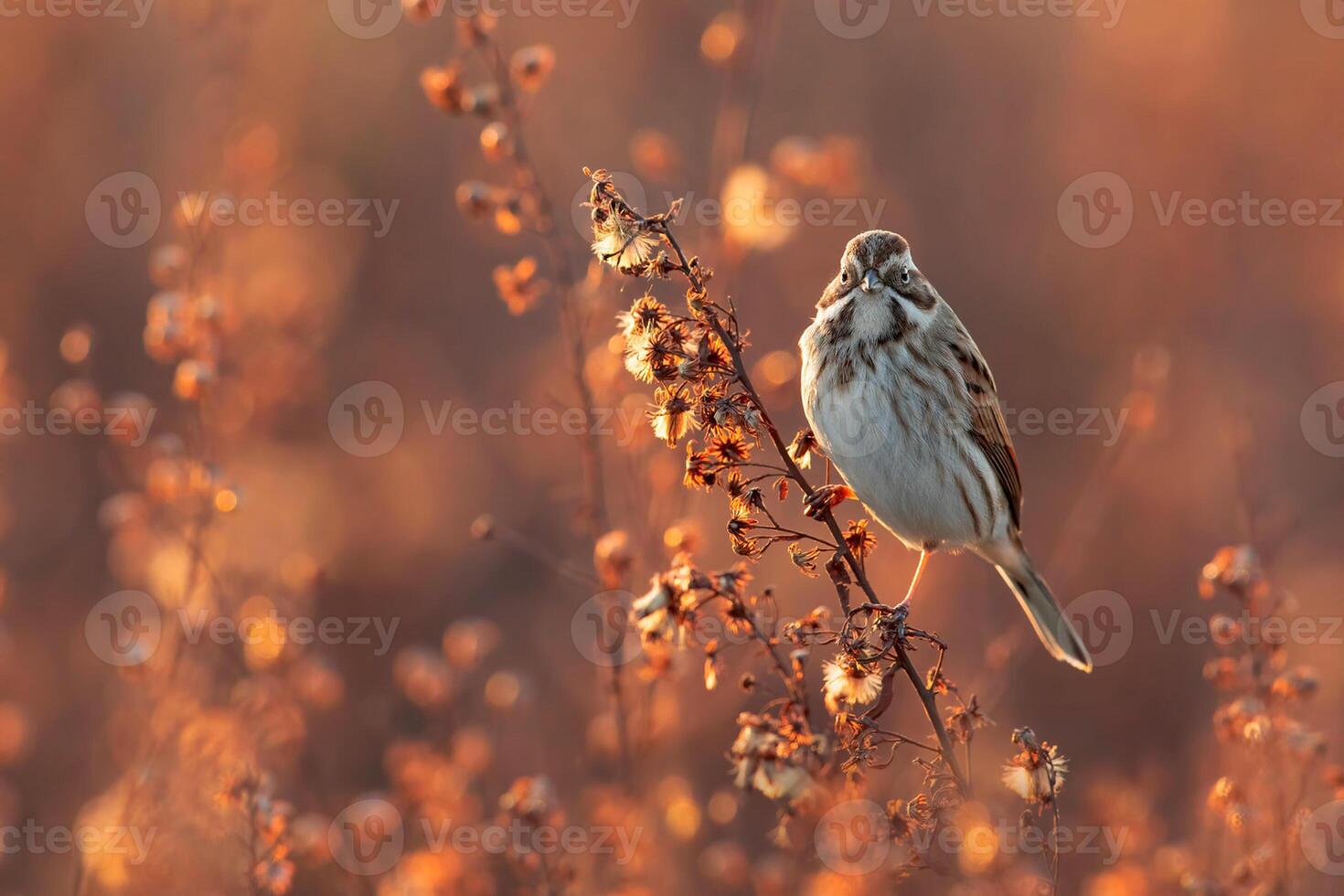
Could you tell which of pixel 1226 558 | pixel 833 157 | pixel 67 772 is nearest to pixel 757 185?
pixel 833 157

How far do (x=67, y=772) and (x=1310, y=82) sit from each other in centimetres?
925

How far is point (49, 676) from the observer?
22.3 ft

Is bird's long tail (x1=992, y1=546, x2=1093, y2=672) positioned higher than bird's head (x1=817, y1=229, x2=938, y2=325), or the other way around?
bird's head (x1=817, y1=229, x2=938, y2=325)

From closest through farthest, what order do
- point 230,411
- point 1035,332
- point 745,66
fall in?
1. point 745,66
2. point 230,411
3. point 1035,332

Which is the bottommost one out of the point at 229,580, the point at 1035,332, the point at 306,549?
the point at 229,580

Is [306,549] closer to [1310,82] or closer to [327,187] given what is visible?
[327,187]

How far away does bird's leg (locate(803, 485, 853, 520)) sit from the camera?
322 centimetres

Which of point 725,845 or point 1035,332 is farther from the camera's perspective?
point 1035,332

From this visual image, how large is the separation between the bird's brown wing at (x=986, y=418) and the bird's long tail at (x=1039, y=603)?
191 mm

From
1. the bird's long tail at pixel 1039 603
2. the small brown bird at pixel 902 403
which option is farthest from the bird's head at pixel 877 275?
the bird's long tail at pixel 1039 603

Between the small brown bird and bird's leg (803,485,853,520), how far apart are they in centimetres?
1

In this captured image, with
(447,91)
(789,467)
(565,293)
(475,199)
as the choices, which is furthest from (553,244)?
(789,467)

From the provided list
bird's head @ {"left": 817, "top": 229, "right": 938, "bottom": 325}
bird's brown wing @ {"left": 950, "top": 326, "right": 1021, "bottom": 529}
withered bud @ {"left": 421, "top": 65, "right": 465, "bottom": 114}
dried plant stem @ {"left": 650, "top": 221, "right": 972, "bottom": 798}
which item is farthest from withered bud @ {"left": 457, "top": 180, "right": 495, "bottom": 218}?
bird's brown wing @ {"left": 950, "top": 326, "right": 1021, "bottom": 529}

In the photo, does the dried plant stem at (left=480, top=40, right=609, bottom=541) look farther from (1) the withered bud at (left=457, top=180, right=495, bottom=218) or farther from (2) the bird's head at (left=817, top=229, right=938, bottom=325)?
(2) the bird's head at (left=817, top=229, right=938, bottom=325)
